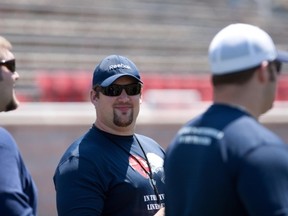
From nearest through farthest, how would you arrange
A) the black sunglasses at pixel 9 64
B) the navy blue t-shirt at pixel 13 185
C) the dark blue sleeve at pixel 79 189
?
the navy blue t-shirt at pixel 13 185, the black sunglasses at pixel 9 64, the dark blue sleeve at pixel 79 189

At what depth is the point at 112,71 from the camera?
3961 mm

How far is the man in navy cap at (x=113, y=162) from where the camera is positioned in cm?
362

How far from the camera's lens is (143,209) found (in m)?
3.73

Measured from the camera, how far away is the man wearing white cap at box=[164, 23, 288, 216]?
2387mm

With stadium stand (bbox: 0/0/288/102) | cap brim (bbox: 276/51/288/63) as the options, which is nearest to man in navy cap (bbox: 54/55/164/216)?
cap brim (bbox: 276/51/288/63)

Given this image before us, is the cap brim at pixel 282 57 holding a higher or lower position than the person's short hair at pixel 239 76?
higher

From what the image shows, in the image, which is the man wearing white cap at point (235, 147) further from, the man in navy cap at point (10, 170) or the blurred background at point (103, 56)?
the blurred background at point (103, 56)

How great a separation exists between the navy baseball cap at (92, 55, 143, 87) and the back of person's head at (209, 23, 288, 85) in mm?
1343

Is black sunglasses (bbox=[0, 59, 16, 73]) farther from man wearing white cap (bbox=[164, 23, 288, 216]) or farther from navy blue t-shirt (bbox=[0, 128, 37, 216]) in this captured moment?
man wearing white cap (bbox=[164, 23, 288, 216])

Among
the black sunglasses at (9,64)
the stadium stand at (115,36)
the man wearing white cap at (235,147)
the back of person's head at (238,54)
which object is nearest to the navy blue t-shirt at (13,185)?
the black sunglasses at (9,64)

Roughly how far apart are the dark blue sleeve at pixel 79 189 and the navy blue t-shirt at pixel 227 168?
95 cm

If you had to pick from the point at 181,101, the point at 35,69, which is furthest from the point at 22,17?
the point at 181,101

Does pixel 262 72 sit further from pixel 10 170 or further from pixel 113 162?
pixel 113 162

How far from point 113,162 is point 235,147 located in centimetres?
138
